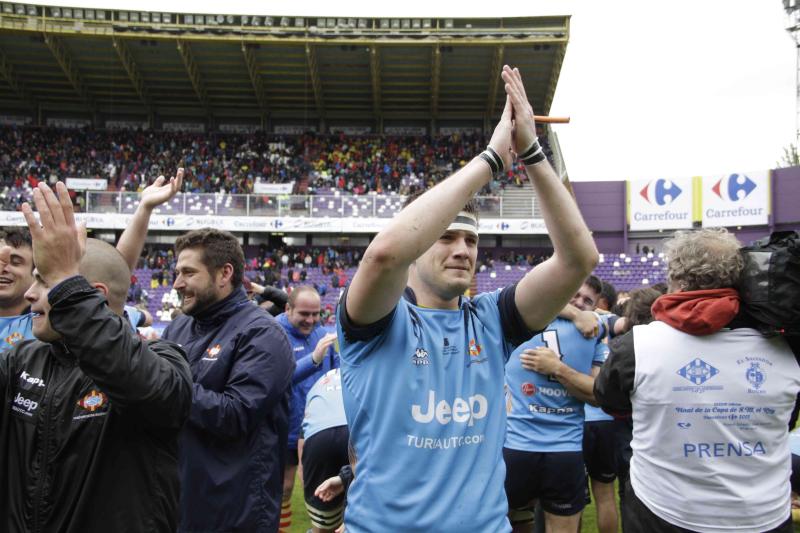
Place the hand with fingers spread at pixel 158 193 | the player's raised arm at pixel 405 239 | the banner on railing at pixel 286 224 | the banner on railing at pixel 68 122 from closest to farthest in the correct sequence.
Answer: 1. the player's raised arm at pixel 405 239
2. the hand with fingers spread at pixel 158 193
3. the banner on railing at pixel 286 224
4. the banner on railing at pixel 68 122

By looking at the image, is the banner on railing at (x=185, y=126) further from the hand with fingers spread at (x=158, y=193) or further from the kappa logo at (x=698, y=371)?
the kappa logo at (x=698, y=371)

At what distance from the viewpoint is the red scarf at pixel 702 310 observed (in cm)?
243

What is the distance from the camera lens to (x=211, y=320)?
10.2 ft

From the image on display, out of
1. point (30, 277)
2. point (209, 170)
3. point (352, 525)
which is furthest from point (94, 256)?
point (209, 170)

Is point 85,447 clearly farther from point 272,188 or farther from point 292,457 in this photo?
point 272,188

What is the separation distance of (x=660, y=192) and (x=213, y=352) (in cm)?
3131

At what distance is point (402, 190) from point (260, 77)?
9531 millimetres

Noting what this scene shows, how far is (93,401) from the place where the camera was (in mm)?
2025

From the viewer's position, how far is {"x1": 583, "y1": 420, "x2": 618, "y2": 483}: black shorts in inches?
174

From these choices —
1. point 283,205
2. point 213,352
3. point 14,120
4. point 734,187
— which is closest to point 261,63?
point 283,205

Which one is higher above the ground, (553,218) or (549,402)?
(553,218)

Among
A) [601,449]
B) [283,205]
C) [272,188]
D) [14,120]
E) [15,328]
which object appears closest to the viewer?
[15,328]

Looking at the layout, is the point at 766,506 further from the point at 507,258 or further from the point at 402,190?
the point at 402,190

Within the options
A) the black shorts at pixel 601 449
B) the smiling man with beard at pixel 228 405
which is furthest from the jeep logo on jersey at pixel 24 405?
the black shorts at pixel 601 449
